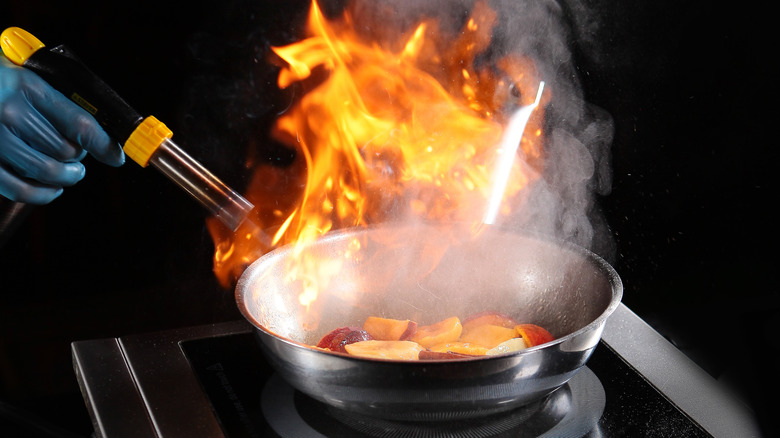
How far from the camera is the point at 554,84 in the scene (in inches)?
68.6

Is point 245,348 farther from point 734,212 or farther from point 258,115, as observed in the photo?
point 734,212

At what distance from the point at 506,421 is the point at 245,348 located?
0.50 meters

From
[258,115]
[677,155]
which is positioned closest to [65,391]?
[258,115]

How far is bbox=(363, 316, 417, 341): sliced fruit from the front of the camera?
3.75ft

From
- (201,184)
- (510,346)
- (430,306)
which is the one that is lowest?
(430,306)

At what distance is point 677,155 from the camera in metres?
1.85

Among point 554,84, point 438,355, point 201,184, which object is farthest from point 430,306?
point 554,84

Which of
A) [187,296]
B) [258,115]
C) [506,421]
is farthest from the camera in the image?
[187,296]

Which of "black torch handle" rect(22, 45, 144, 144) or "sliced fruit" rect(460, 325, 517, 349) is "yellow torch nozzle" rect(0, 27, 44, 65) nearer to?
"black torch handle" rect(22, 45, 144, 144)

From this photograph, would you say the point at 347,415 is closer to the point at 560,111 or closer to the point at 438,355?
the point at 438,355

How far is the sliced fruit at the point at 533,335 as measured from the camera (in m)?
1.05

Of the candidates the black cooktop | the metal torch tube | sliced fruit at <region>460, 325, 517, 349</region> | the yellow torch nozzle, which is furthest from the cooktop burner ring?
the yellow torch nozzle

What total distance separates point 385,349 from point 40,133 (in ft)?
2.63

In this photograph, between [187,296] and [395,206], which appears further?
[187,296]
